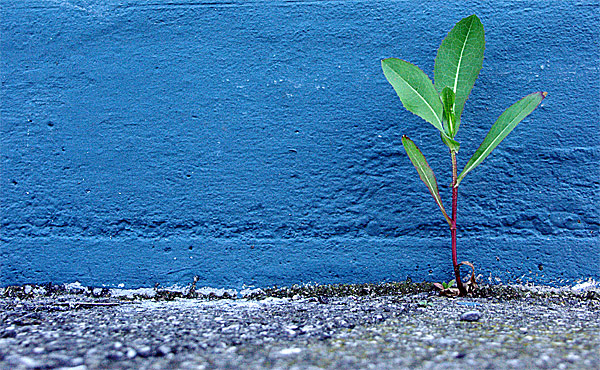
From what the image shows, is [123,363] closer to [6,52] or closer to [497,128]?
[497,128]

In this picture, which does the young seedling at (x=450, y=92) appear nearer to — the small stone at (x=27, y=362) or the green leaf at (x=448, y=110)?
the green leaf at (x=448, y=110)

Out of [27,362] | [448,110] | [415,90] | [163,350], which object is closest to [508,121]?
[448,110]

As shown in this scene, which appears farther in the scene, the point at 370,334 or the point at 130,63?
the point at 130,63

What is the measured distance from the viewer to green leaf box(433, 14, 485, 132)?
1.07 meters

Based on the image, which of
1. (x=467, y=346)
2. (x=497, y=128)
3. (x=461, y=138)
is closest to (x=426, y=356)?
(x=467, y=346)

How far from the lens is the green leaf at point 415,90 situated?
1086 millimetres

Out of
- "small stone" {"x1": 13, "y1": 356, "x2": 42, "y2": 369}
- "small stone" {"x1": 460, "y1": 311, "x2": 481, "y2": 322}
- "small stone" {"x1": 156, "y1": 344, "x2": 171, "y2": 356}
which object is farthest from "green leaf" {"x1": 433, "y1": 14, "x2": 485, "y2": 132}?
"small stone" {"x1": 13, "y1": 356, "x2": 42, "y2": 369}

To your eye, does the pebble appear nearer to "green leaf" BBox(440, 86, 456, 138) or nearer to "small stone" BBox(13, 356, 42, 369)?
"small stone" BBox(13, 356, 42, 369)

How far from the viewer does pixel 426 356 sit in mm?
708

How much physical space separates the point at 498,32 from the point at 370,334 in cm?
117

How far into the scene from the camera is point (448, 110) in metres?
1.08

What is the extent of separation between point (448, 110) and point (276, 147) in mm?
593

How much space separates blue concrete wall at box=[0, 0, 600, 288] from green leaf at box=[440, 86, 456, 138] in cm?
21

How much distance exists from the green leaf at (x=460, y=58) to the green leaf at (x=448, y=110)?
3 centimetres
